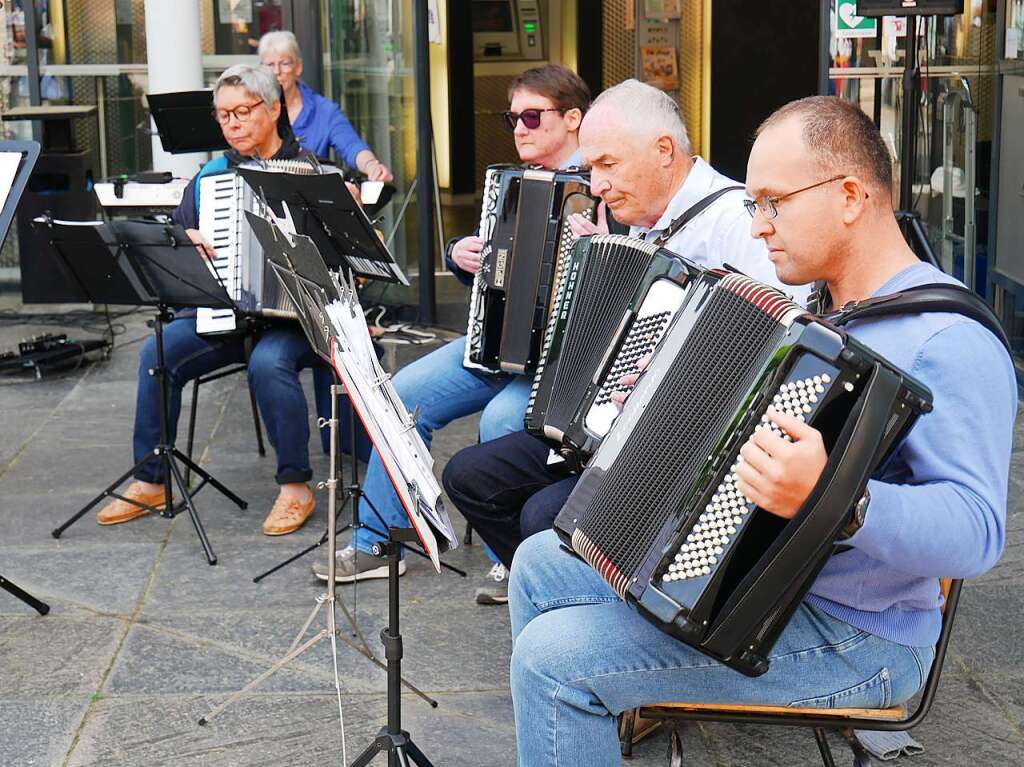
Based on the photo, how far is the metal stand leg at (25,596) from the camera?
12.9 feet

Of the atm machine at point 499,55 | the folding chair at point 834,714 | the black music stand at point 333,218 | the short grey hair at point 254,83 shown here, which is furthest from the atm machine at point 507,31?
the folding chair at point 834,714

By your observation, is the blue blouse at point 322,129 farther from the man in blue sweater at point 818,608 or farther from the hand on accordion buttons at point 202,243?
the man in blue sweater at point 818,608

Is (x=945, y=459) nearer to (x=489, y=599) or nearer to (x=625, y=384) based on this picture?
(x=625, y=384)

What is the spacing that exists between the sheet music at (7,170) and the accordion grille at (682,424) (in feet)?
7.47

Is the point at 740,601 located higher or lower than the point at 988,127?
lower

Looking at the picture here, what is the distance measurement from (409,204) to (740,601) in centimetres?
572

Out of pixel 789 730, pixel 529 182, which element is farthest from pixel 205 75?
pixel 789 730

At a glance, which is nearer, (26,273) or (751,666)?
(751,666)

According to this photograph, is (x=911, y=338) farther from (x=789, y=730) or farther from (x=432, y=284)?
(x=432, y=284)

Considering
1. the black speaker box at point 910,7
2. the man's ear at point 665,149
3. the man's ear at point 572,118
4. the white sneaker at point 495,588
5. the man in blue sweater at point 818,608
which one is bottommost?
the white sneaker at point 495,588

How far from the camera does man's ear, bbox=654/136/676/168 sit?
11.5 feet

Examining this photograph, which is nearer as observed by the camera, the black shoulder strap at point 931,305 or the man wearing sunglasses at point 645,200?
the black shoulder strap at point 931,305

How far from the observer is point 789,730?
11.0ft

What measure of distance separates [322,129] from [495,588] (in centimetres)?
344
